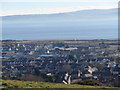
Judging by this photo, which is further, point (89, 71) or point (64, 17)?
point (64, 17)

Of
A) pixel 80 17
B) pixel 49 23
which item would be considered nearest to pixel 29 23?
pixel 49 23

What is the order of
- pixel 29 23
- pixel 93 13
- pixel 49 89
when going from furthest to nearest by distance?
pixel 29 23, pixel 93 13, pixel 49 89

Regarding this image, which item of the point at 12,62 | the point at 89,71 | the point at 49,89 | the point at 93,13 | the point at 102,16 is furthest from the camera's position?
the point at 102,16

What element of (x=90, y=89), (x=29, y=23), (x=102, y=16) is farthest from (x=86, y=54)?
(x=102, y=16)

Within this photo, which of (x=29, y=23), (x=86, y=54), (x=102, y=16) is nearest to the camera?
(x=86, y=54)

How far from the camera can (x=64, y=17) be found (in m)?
93.1

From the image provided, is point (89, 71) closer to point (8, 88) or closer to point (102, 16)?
point (8, 88)

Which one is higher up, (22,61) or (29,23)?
(29,23)

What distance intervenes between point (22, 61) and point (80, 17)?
71705mm

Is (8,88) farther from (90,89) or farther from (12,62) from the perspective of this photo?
(12,62)

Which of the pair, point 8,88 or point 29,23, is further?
point 29,23

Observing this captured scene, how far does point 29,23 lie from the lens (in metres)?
93.4

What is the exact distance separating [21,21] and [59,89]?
9651 cm

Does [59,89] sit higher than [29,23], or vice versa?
[29,23]
